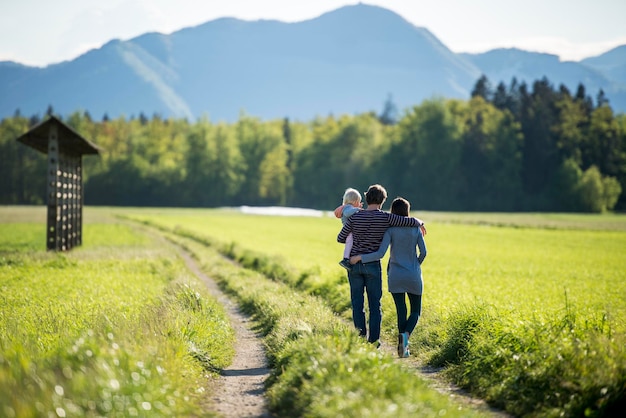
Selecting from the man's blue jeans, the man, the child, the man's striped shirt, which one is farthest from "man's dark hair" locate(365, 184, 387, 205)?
the man's blue jeans

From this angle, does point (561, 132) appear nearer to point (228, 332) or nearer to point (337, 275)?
point (337, 275)

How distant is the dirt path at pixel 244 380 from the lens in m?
7.80

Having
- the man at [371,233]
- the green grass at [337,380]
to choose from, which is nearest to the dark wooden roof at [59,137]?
the green grass at [337,380]

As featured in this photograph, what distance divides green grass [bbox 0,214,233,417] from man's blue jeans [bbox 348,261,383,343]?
2284mm

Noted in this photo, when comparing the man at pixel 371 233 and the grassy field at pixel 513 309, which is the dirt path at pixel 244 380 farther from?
the grassy field at pixel 513 309

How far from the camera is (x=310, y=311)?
12.3 meters

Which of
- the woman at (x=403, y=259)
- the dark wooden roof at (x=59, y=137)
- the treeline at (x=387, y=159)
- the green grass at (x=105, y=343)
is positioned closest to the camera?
the green grass at (x=105, y=343)

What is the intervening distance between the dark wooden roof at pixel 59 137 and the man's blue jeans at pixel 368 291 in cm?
2187

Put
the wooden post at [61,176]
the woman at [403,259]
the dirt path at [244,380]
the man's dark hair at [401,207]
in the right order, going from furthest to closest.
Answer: the wooden post at [61,176] → the man's dark hair at [401,207] → the woman at [403,259] → the dirt path at [244,380]

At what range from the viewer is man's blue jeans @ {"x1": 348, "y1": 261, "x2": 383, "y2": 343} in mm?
10406

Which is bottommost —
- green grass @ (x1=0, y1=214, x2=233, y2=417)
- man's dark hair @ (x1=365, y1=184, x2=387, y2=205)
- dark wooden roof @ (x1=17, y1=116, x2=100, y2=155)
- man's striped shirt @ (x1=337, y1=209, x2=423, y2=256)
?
green grass @ (x1=0, y1=214, x2=233, y2=417)

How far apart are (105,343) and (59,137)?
81.8 feet

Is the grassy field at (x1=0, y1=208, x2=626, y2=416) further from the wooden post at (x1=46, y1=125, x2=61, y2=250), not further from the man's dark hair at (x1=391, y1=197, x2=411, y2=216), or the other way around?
the man's dark hair at (x1=391, y1=197, x2=411, y2=216)

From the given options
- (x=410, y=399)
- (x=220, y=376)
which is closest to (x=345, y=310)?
(x=220, y=376)
